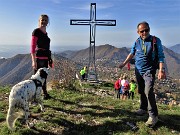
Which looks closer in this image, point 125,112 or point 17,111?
point 17,111

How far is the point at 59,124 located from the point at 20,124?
122 centimetres

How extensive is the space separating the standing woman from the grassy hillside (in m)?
1.75

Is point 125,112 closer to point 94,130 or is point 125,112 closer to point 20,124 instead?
point 94,130

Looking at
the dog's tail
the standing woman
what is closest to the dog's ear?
the standing woman

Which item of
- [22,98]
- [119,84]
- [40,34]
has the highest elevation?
[40,34]

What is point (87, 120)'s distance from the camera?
9.66 m

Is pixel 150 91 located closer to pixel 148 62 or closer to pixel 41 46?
pixel 148 62

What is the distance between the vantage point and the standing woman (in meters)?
10.2

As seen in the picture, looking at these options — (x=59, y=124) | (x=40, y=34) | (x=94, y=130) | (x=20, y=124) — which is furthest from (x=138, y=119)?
(x=40, y=34)

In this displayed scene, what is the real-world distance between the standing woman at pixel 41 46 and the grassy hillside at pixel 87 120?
175cm

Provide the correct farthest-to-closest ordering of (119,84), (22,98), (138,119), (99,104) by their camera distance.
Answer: (119,84), (99,104), (138,119), (22,98)

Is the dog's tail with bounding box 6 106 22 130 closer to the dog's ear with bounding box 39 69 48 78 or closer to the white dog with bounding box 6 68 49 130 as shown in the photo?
the white dog with bounding box 6 68 49 130

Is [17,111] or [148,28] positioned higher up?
[148,28]

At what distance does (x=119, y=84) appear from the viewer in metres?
21.3
